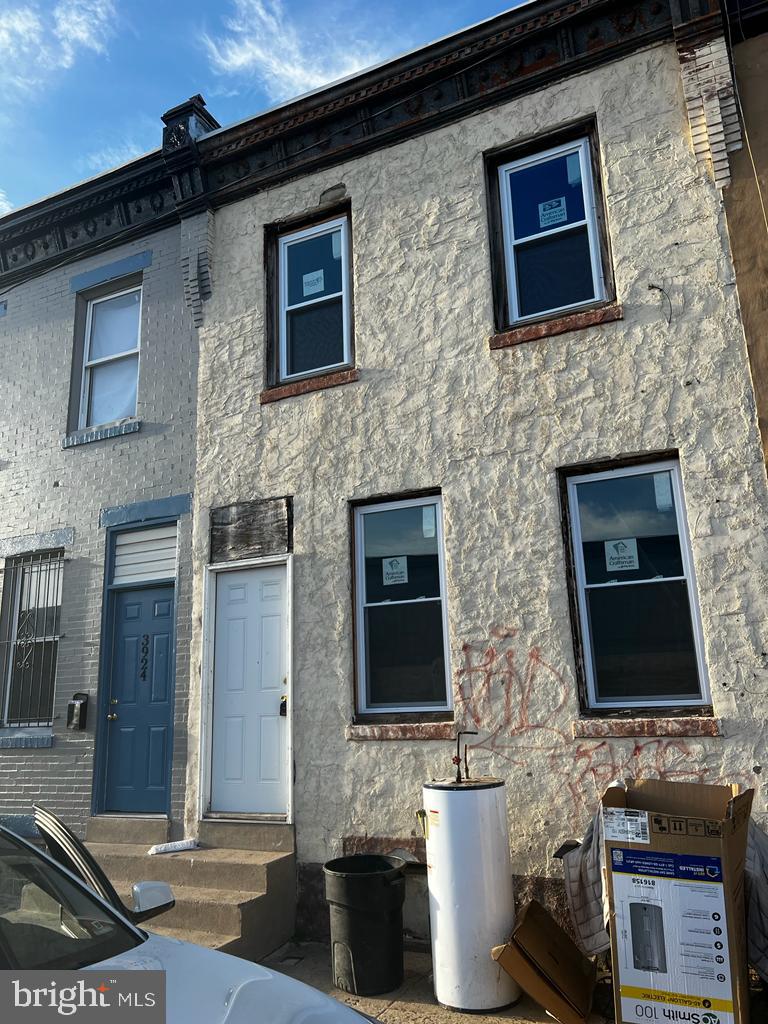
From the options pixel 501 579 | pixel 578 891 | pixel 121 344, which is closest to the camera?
pixel 578 891

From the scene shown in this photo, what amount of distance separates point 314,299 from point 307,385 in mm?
1098

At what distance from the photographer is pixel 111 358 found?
9148mm

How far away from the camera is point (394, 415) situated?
Answer: 7.20 meters

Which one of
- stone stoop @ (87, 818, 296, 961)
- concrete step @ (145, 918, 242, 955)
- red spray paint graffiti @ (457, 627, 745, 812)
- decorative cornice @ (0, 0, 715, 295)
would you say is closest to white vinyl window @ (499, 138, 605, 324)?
decorative cornice @ (0, 0, 715, 295)

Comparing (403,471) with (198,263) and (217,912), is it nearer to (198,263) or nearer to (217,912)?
(198,263)

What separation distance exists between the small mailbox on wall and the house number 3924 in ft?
2.15

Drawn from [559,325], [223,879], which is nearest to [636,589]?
[559,325]

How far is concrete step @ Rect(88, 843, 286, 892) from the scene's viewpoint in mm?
6363

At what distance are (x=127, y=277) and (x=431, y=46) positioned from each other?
4.22 meters

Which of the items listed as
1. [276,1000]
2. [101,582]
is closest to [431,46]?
[101,582]

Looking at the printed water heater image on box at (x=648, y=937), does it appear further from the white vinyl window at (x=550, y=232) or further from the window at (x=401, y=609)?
the white vinyl window at (x=550, y=232)

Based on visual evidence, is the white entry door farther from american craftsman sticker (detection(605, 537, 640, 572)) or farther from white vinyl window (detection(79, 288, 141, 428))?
american craftsman sticker (detection(605, 537, 640, 572))

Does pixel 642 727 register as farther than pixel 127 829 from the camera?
No

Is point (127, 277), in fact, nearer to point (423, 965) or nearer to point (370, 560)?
point (370, 560)
